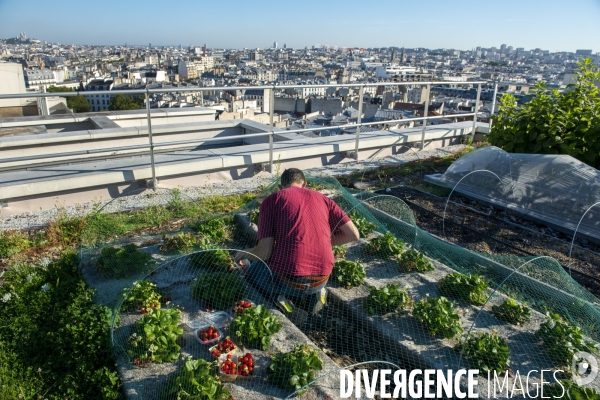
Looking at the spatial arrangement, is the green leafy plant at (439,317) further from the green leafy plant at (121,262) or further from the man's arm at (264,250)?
the green leafy plant at (121,262)

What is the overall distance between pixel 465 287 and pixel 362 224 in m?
1.48

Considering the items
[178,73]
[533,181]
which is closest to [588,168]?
[533,181]

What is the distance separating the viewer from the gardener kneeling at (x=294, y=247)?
354 cm

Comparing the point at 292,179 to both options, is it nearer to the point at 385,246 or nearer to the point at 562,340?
the point at 385,246

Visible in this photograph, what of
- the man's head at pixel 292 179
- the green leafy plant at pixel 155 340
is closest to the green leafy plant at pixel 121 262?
the green leafy plant at pixel 155 340

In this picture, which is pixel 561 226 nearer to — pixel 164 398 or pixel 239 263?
pixel 239 263

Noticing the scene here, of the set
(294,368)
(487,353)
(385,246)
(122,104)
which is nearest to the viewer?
(294,368)

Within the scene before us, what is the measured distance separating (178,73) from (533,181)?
452ft

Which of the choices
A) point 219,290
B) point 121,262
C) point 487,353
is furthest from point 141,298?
point 487,353

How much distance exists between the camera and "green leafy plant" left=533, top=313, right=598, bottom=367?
3.14m

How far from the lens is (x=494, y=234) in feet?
18.6

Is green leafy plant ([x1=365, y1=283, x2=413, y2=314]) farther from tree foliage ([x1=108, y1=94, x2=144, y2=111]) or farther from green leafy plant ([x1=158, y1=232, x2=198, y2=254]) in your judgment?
tree foliage ([x1=108, y1=94, x2=144, y2=111])

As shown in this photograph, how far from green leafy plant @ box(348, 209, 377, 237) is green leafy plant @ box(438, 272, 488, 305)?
1236 mm

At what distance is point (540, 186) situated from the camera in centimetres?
608
